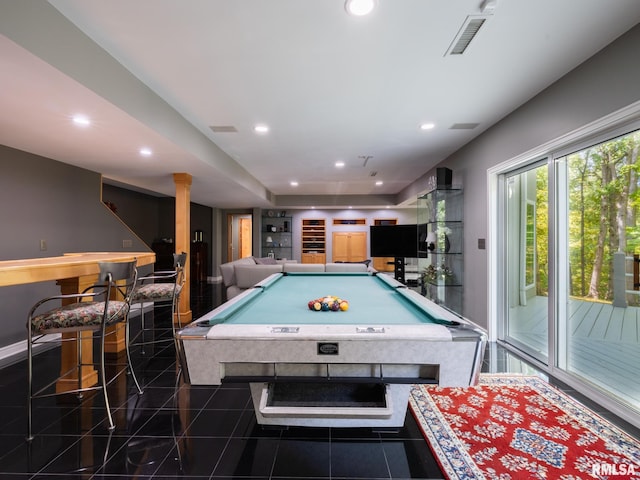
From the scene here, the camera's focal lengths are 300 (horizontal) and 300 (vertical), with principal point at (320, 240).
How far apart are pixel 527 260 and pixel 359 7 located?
9.93 ft

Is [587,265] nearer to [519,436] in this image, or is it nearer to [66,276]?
[519,436]

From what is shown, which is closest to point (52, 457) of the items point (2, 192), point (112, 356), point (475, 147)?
point (112, 356)

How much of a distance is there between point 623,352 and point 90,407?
3.96m

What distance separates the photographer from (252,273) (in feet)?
15.7

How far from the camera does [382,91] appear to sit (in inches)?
106

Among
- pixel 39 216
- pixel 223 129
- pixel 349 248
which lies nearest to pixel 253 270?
pixel 223 129

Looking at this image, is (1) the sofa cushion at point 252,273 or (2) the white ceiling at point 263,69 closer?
(2) the white ceiling at point 263,69

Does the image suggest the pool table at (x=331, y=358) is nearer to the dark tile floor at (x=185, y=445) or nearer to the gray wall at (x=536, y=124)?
the dark tile floor at (x=185, y=445)

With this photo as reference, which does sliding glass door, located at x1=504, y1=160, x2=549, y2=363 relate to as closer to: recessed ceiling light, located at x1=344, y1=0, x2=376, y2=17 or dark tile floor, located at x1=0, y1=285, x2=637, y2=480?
dark tile floor, located at x1=0, y1=285, x2=637, y2=480

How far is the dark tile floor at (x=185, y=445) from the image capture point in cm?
158

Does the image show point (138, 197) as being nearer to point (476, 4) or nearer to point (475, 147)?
point (475, 147)

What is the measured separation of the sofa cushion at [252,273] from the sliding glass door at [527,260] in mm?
3140

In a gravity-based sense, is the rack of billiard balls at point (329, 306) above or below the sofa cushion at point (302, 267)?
above

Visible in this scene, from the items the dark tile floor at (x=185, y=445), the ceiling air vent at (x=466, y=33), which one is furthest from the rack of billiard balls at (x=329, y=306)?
the ceiling air vent at (x=466, y=33)
